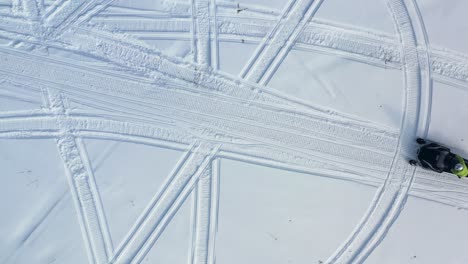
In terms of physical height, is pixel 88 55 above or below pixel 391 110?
above

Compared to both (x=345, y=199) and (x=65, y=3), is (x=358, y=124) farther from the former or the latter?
(x=65, y=3)

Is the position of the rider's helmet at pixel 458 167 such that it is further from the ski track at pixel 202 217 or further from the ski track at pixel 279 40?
the ski track at pixel 202 217

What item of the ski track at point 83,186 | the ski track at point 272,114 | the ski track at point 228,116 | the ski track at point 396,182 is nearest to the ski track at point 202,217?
the ski track at point 228,116

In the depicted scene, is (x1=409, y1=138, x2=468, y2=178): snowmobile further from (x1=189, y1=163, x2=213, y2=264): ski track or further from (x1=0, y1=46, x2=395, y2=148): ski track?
(x1=189, y1=163, x2=213, y2=264): ski track

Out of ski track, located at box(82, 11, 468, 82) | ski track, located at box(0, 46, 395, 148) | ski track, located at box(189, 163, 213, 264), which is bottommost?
ski track, located at box(189, 163, 213, 264)

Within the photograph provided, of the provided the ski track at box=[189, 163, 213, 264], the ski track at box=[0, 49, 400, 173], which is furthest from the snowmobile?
the ski track at box=[189, 163, 213, 264]


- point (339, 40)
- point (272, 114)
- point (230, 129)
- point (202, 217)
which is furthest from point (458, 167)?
point (202, 217)

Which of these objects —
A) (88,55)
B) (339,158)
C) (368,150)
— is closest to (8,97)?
(88,55)

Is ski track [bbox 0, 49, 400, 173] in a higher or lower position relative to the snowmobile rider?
higher
